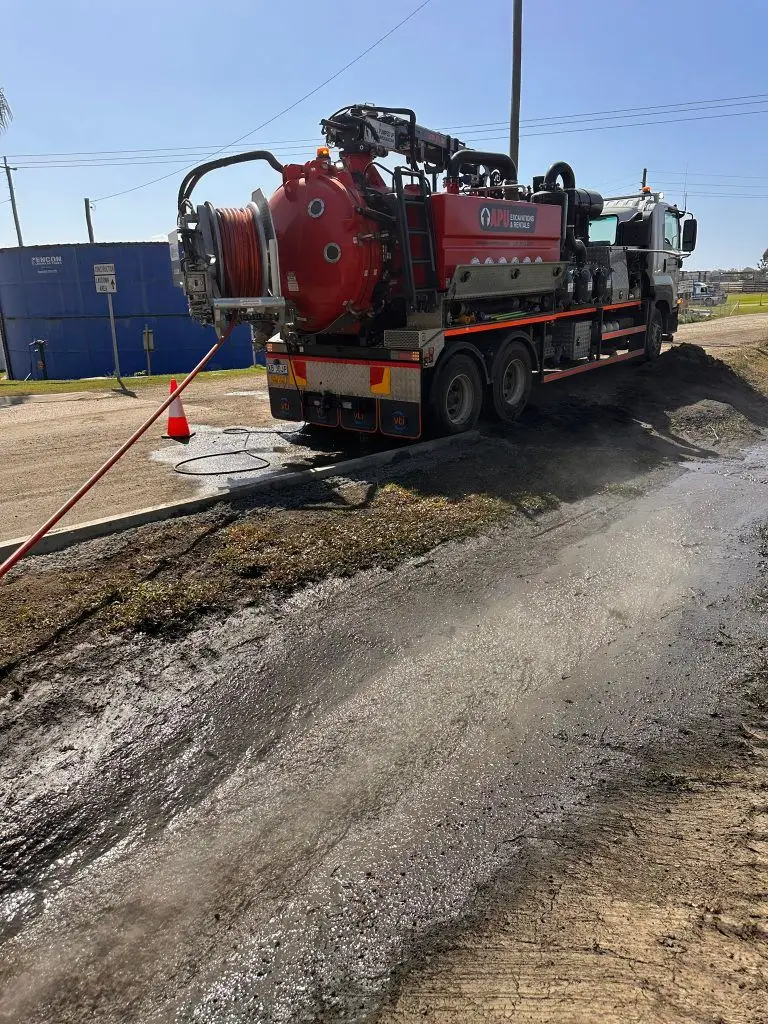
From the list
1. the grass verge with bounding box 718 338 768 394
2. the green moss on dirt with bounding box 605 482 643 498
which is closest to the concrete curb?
the green moss on dirt with bounding box 605 482 643 498

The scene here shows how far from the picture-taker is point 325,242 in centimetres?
744

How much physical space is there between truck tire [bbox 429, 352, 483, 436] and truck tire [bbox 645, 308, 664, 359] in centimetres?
626

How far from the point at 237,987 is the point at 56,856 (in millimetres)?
954

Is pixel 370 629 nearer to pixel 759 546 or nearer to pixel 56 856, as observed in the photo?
pixel 56 856

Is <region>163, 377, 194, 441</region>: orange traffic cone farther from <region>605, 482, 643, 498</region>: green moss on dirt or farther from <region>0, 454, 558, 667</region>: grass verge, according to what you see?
<region>605, 482, 643, 498</region>: green moss on dirt

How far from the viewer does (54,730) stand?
3.33m

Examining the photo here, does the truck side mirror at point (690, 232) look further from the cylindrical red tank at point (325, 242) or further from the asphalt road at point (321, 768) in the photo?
the asphalt road at point (321, 768)

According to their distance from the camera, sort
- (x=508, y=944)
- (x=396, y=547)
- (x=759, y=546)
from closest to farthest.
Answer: (x=508, y=944) < (x=396, y=547) < (x=759, y=546)

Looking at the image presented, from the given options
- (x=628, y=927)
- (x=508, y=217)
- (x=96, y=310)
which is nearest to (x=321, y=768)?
(x=628, y=927)

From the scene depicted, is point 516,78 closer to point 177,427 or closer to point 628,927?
point 177,427

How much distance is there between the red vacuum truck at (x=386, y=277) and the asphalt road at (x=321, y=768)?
3.54m

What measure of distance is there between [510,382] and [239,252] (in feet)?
13.8

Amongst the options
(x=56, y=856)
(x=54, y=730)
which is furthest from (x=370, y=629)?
(x=56, y=856)

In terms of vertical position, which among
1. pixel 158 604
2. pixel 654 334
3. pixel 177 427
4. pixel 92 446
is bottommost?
pixel 158 604
